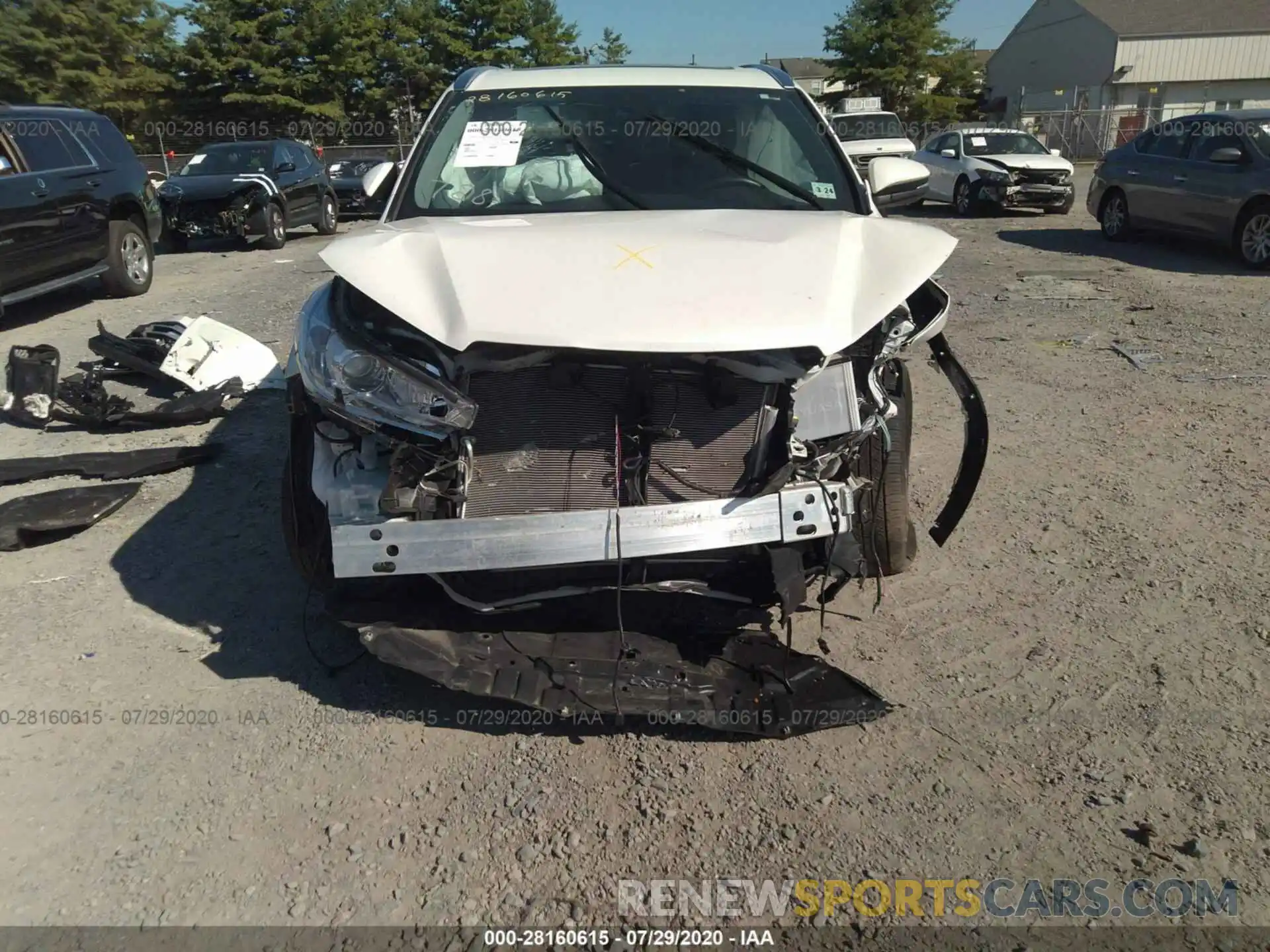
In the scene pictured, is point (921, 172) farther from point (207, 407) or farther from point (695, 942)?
point (207, 407)

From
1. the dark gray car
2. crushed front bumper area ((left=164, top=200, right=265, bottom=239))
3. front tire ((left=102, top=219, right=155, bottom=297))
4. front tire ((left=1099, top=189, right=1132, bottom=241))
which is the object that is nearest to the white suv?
front tire ((left=1099, top=189, right=1132, bottom=241))

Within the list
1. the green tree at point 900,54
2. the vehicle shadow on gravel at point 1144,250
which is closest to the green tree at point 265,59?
the green tree at point 900,54

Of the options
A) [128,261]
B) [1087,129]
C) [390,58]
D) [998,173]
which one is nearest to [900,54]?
[1087,129]

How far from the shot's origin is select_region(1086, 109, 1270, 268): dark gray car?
10516 mm

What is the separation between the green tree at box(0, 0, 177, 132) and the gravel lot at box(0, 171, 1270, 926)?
40.3 metres

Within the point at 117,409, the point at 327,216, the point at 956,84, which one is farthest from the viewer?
the point at 956,84

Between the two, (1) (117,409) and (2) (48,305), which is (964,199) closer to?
(2) (48,305)

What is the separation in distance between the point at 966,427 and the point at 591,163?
1862 millimetres

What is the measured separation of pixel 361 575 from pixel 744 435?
1.18m

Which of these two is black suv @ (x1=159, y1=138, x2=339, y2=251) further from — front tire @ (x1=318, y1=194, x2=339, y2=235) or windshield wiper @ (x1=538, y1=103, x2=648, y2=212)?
windshield wiper @ (x1=538, y1=103, x2=648, y2=212)

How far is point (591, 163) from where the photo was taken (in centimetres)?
400

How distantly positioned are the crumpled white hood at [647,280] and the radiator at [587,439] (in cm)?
23

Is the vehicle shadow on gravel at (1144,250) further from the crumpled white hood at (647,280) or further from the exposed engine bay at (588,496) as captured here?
A: the exposed engine bay at (588,496)

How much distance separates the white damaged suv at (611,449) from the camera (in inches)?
105
